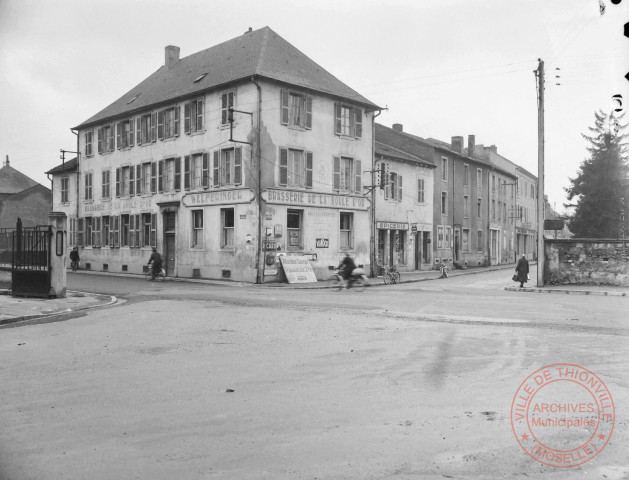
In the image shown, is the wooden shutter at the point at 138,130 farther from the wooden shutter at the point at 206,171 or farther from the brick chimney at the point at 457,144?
the brick chimney at the point at 457,144

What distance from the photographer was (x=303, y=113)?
2938cm

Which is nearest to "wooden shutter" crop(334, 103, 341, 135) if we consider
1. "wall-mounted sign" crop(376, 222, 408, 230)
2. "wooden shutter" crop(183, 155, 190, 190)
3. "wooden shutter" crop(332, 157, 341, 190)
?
"wooden shutter" crop(332, 157, 341, 190)

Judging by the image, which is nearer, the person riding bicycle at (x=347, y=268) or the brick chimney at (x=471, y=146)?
the person riding bicycle at (x=347, y=268)

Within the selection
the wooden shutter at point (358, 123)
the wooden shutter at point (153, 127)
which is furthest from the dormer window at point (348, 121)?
the wooden shutter at point (153, 127)

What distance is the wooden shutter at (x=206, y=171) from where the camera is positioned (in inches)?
1173

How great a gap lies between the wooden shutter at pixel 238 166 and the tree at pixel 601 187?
24.9 m

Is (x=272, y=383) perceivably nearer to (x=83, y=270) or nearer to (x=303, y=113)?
(x=303, y=113)

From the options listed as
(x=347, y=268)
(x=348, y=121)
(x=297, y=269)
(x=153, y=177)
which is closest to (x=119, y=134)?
(x=153, y=177)

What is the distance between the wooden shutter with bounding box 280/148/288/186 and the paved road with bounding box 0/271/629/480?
1569cm

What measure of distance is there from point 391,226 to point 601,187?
56.8 ft

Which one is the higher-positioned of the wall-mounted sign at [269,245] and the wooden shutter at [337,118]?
the wooden shutter at [337,118]

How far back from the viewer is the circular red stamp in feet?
16.2

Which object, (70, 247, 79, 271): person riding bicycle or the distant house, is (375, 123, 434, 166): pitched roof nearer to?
(70, 247, 79, 271): person riding bicycle

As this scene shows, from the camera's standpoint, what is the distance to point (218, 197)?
95.2ft
